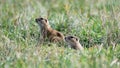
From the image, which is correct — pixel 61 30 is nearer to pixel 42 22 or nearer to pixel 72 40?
pixel 42 22

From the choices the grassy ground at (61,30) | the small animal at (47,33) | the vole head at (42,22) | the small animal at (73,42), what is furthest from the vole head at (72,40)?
the vole head at (42,22)

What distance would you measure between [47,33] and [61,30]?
1.34ft

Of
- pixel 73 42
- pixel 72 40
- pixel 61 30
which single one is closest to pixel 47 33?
pixel 61 30

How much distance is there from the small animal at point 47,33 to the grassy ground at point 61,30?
0.41 ft

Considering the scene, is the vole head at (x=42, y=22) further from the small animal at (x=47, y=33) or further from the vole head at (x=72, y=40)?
the vole head at (x=72, y=40)

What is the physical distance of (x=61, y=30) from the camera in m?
11.4

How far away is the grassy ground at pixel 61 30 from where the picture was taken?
27.0ft

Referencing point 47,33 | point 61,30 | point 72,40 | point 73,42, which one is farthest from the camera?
point 61,30

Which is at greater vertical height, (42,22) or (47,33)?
(42,22)

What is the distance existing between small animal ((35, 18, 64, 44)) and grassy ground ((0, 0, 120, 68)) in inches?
4.9

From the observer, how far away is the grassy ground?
27.0ft

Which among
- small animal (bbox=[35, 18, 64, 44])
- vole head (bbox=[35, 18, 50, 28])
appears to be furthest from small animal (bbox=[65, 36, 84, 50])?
vole head (bbox=[35, 18, 50, 28])

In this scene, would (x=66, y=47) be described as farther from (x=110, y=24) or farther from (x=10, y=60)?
(x=10, y=60)

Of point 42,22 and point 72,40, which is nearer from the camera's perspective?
point 72,40
